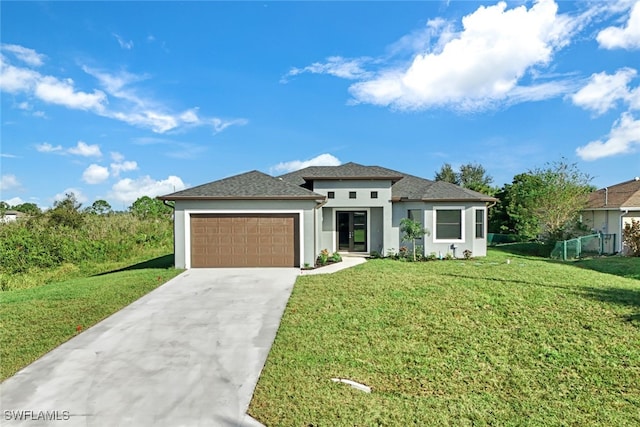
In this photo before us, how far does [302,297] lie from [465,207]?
10.3 metres

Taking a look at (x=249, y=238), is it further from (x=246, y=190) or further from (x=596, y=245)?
(x=596, y=245)

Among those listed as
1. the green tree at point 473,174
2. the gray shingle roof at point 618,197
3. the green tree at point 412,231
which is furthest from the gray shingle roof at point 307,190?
the green tree at point 473,174

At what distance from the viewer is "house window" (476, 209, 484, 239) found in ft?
52.0

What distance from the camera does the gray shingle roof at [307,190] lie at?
12961 mm

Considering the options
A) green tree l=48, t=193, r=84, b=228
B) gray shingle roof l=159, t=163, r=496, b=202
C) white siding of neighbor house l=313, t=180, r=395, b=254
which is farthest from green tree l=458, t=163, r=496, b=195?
green tree l=48, t=193, r=84, b=228

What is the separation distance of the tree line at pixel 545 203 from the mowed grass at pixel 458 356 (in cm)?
1182

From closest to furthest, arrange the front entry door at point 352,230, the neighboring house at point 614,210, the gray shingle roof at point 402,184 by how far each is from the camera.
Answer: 1. the gray shingle roof at point 402,184
2. the front entry door at point 352,230
3. the neighboring house at point 614,210

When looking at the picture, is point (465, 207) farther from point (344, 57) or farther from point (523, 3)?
point (344, 57)

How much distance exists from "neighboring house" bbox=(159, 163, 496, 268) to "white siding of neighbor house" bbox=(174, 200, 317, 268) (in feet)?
0.12

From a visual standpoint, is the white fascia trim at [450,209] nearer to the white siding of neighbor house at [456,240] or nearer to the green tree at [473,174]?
the white siding of neighbor house at [456,240]

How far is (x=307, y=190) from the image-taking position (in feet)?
44.5

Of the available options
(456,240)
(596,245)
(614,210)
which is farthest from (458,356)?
(614,210)

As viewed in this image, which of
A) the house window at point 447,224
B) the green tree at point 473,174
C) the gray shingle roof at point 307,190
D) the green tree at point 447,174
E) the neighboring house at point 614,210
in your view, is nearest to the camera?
the gray shingle roof at point 307,190

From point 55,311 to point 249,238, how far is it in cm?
642
